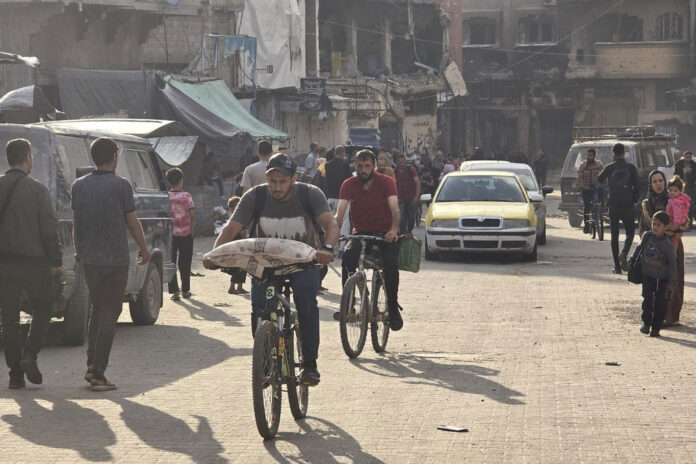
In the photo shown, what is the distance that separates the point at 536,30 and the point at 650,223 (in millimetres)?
57149

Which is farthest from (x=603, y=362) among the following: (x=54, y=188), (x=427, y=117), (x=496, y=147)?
(x=496, y=147)

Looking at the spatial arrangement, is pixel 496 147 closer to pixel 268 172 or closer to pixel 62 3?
pixel 62 3

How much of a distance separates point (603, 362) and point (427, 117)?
51.7 meters

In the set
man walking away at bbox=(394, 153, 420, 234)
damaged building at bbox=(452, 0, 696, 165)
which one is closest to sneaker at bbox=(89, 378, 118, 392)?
man walking away at bbox=(394, 153, 420, 234)

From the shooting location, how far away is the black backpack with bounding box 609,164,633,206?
58.5 ft

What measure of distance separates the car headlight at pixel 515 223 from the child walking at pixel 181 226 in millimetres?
6268

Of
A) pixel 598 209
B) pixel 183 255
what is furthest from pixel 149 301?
pixel 598 209

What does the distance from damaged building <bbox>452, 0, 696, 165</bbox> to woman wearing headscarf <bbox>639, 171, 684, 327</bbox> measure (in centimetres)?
4891

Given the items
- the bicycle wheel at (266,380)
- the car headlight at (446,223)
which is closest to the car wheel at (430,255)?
the car headlight at (446,223)

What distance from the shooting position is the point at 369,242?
1156 cm

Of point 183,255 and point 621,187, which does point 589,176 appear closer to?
point 621,187

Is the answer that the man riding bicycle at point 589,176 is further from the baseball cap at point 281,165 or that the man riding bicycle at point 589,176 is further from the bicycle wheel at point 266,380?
the bicycle wheel at point 266,380

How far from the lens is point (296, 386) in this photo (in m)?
7.91

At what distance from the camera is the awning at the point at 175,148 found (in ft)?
92.6
